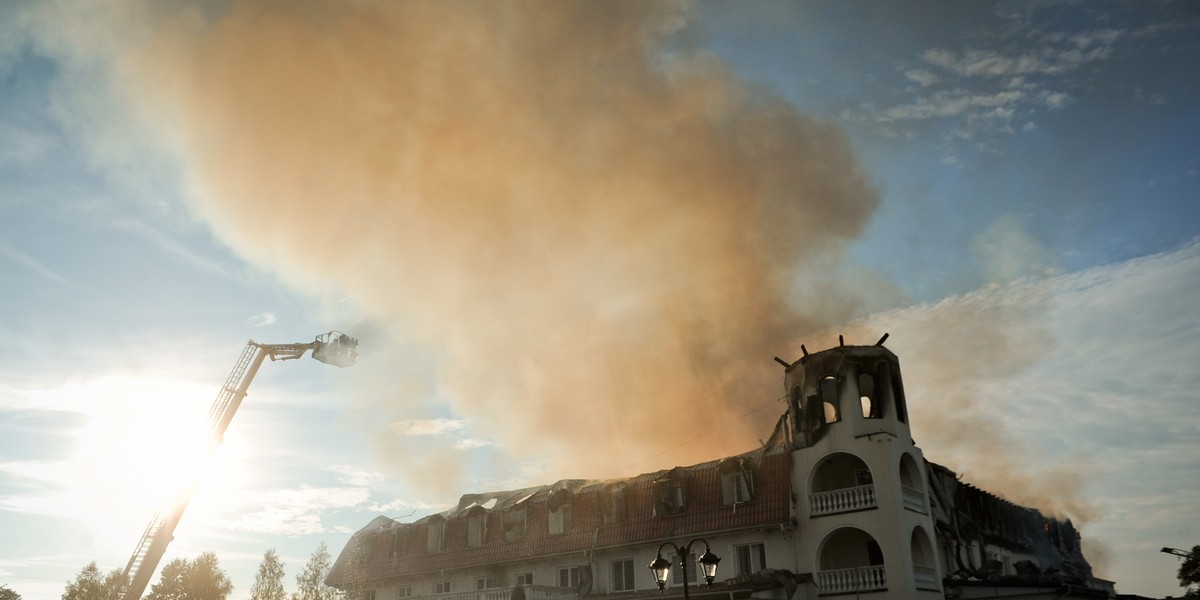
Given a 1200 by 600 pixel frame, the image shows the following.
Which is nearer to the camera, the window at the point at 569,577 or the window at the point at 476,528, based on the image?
the window at the point at 569,577

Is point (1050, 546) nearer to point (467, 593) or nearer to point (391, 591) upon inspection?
point (467, 593)

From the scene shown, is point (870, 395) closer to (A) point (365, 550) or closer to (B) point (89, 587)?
(A) point (365, 550)

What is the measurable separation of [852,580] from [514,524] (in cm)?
2120

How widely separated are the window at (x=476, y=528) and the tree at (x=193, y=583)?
43.4 meters

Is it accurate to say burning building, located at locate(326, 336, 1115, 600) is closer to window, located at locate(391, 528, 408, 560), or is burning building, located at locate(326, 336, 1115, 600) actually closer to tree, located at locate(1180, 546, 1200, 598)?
window, located at locate(391, 528, 408, 560)

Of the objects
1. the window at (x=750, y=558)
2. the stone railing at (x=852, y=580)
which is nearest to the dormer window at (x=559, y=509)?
the window at (x=750, y=558)

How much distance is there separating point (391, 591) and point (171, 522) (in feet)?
49.7

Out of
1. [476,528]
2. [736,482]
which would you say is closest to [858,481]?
[736,482]

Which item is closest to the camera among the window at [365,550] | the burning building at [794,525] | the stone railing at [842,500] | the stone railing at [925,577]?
the stone railing at [925,577]

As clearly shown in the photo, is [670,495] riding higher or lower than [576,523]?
higher

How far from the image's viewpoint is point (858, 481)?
1406 inches

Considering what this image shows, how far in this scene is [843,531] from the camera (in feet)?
114

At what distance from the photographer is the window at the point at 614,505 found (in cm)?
4072

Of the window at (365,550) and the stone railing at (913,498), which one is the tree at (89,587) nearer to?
the window at (365,550)
